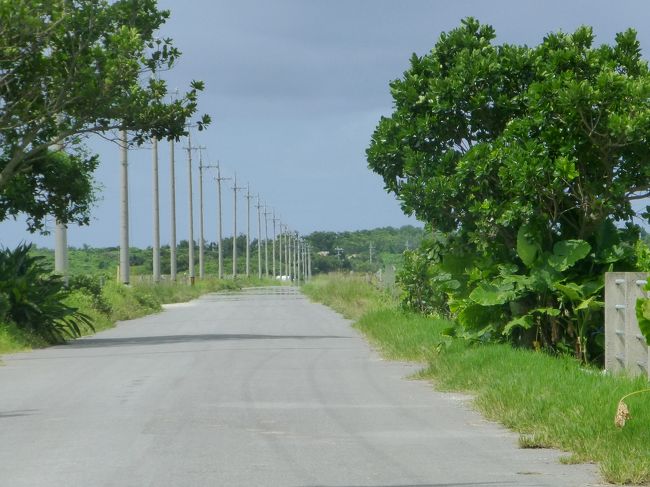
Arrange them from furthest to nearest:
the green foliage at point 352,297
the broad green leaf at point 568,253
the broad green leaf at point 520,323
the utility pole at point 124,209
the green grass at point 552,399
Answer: the utility pole at point 124,209 → the green foliage at point 352,297 → the broad green leaf at point 520,323 → the broad green leaf at point 568,253 → the green grass at point 552,399

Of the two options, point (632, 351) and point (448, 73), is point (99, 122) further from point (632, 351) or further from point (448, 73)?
point (632, 351)

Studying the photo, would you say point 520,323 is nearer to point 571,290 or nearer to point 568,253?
point 571,290

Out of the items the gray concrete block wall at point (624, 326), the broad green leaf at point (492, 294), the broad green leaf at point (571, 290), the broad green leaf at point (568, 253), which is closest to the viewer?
the gray concrete block wall at point (624, 326)

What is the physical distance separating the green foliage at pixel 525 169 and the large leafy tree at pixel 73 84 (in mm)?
9727

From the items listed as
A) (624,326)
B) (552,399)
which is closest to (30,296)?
(624,326)

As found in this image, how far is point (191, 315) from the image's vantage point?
149ft

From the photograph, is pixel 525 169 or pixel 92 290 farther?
pixel 92 290

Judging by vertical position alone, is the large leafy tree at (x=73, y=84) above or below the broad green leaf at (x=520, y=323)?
above

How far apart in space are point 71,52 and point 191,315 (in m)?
17.9

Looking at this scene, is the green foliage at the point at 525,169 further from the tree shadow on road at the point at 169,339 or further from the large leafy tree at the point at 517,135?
the tree shadow on road at the point at 169,339

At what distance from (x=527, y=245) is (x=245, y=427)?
6.58 m

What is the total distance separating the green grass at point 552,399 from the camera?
1021 cm

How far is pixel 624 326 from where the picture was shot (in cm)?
1529

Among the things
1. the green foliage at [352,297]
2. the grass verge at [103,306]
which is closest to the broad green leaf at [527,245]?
the grass verge at [103,306]
